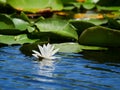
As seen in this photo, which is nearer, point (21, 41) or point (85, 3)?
point (21, 41)

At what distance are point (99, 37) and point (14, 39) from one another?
0.82 meters

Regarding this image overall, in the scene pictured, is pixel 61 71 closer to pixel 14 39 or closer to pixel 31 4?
pixel 14 39

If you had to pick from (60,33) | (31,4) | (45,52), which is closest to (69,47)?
(60,33)

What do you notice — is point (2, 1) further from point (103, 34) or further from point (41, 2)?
point (103, 34)

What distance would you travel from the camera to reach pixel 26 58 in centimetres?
351

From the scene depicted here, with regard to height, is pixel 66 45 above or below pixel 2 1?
below

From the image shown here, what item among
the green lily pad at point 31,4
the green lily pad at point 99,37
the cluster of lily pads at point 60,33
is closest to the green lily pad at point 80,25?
the cluster of lily pads at point 60,33

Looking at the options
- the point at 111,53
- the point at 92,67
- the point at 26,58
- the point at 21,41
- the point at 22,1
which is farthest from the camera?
the point at 22,1

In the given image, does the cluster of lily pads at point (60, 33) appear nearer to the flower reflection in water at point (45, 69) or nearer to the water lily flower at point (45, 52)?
the water lily flower at point (45, 52)

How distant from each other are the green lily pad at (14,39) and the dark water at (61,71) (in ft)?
0.51

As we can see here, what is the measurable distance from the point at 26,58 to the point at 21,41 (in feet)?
2.09

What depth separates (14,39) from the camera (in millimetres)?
4113

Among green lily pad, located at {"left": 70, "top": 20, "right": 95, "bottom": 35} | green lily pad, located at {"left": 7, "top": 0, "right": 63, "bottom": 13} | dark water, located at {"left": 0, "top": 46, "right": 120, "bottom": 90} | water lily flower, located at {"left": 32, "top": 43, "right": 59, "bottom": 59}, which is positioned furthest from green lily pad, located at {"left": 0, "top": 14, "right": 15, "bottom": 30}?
green lily pad, located at {"left": 7, "top": 0, "right": 63, "bottom": 13}

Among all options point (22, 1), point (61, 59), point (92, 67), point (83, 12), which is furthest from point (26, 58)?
point (83, 12)
